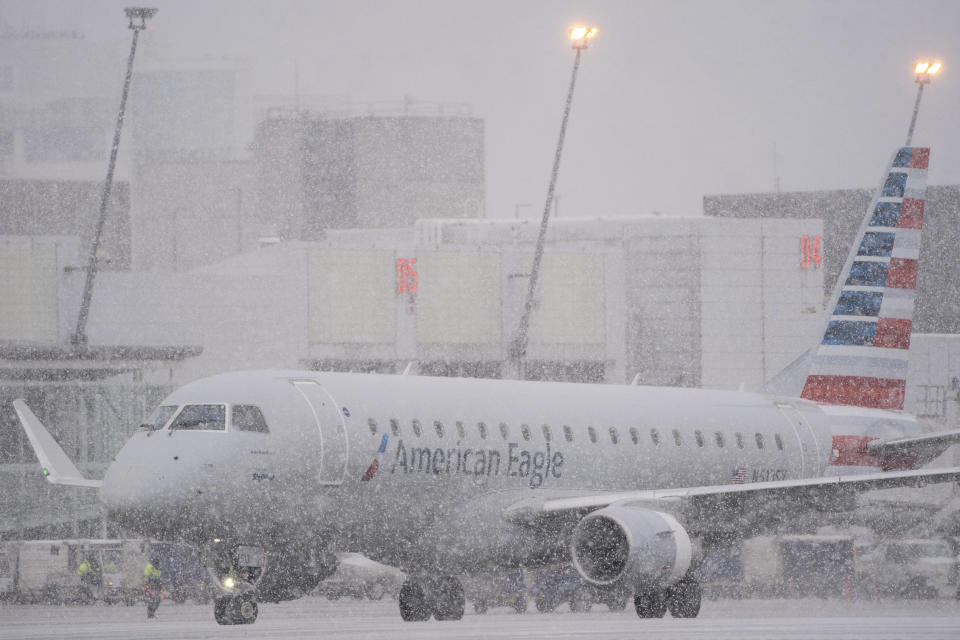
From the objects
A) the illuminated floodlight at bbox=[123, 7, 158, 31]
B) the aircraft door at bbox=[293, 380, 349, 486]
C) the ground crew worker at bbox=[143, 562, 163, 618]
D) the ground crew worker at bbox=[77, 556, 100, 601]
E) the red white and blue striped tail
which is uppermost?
the illuminated floodlight at bbox=[123, 7, 158, 31]

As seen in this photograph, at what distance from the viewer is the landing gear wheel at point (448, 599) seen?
3075 cm

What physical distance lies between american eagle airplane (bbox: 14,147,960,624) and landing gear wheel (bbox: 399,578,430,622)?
28 mm

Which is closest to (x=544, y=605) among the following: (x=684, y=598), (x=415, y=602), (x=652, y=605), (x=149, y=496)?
(x=684, y=598)

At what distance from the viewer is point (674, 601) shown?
31828mm

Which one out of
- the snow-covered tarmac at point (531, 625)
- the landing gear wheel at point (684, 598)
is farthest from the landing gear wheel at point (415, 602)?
the landing gear wheel at point (684, 598)

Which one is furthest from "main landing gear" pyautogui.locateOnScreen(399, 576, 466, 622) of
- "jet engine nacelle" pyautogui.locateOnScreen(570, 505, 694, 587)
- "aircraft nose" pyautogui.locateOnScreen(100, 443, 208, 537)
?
"aircraft nose" pyautogui.locateOnScreen(100, 443, 208, 537)

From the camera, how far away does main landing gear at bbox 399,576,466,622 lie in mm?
30703

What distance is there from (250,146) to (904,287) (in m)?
92.4

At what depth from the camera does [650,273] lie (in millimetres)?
86375

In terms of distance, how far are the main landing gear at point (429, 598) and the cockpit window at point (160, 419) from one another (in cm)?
641

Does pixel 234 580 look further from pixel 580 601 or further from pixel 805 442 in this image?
pixel 580 601

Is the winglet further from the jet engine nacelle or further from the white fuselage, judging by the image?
the jet engine nacelle

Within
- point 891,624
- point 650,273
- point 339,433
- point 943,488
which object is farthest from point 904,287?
point 650,273

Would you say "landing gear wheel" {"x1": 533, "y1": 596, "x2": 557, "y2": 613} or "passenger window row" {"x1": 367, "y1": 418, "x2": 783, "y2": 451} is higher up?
"passenger window row" {"x1": 367, "y1": 418, "x2": 783, "y2": 451}
